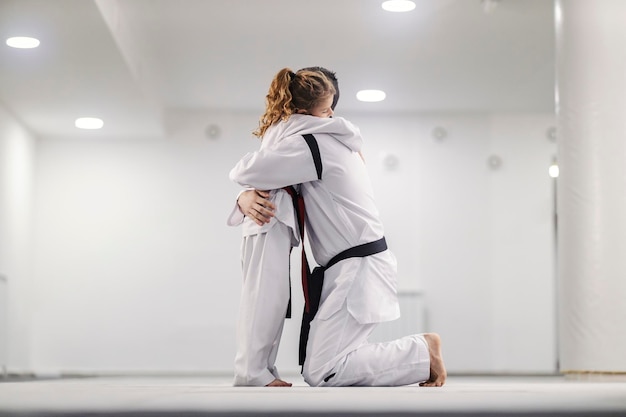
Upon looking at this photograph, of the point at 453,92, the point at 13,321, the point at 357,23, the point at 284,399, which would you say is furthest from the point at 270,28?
the point at 284,399

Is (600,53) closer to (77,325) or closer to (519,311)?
(519,311)

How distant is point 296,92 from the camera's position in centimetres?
321

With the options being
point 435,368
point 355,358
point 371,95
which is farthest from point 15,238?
point 435,368

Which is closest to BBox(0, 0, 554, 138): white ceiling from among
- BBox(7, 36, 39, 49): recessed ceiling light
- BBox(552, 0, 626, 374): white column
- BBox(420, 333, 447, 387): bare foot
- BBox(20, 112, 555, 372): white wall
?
BBox(7, 36, 39, 49): recessed ceiling light

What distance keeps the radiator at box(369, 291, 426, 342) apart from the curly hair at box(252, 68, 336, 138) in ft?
17.7

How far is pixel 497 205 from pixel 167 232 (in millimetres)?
2968

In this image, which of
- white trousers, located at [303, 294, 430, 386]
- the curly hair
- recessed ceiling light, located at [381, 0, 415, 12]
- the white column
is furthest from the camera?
recessed ceiling light, located at [381, 0, 415, 12]

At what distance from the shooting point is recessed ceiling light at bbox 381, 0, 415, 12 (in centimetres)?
584

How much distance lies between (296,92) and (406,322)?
552 cm

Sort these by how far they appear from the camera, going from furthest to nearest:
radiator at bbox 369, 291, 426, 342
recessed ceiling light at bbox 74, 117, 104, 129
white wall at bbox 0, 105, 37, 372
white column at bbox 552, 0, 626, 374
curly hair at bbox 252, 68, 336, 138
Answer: radiator at bbox 369, 291, 426, 342, recessed ceiling light at bbox 74, 117, 104, 129, white wall at bbox 0, 105, 37, 372, white column at bbox 552, 0, 626, 374, curly hair at bbox 252, 68, 336, 138

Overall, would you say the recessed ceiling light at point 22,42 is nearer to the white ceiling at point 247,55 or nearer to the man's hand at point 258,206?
the white ceiling at point 247,55

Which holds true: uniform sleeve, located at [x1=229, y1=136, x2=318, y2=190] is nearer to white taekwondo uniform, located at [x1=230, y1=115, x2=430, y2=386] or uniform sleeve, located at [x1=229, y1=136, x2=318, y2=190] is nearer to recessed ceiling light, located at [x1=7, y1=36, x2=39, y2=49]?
white taekwondo uniform, located at [x1=230, y1=115, x2=430, y2=386]

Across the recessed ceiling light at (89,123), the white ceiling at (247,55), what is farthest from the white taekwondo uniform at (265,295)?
the recessed ceiling light at (89,123)

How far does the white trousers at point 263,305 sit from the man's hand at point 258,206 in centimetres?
5
